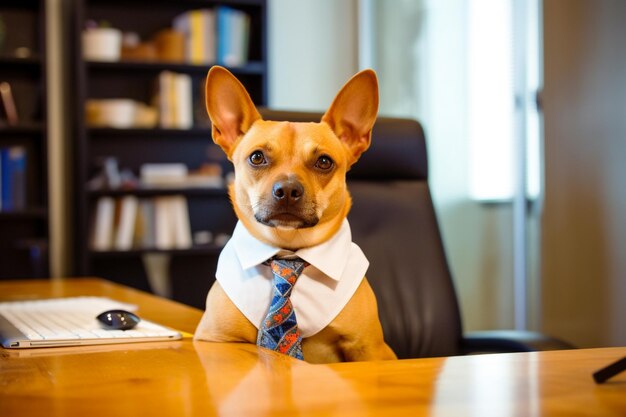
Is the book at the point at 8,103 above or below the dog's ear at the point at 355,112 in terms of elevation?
above

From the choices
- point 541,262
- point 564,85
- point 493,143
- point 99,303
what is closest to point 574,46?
point 564,85

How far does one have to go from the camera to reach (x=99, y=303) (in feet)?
5.34

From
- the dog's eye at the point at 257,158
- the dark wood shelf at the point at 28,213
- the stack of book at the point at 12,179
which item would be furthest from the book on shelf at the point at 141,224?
the dog's eye at the point at 257,158

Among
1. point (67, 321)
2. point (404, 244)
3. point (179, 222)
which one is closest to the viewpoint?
point (67, 321)

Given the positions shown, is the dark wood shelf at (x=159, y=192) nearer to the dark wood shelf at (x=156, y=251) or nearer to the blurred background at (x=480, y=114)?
the blurred background at (x=480, y=114)

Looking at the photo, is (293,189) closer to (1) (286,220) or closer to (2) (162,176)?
(1) (286,220)

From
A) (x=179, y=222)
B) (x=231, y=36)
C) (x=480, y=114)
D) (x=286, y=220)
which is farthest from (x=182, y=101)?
(x=286, y=220)

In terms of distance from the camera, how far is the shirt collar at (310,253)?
106 centimetres

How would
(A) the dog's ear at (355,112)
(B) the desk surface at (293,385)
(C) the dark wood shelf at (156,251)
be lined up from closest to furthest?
(B) the desk surface at (293,385), (A) the dog's ear at (355,112), (C) the dark wood shelf at (156,251)

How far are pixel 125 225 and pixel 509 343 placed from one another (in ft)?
8.82

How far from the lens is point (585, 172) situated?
8.60ft

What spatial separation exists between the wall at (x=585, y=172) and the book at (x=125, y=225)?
2110mm

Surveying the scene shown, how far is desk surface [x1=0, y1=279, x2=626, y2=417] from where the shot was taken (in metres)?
0.64

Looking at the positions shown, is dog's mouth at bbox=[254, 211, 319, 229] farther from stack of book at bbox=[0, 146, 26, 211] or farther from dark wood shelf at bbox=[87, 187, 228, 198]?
stack of book at bbox=[0, 146, 26, 211]
